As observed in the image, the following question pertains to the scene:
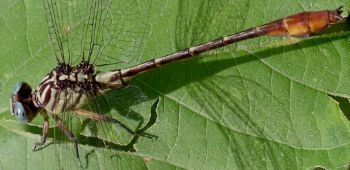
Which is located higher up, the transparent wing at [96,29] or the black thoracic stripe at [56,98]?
the transparent wing at [96,29]

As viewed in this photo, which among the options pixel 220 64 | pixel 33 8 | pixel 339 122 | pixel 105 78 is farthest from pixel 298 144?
pixel 33 8

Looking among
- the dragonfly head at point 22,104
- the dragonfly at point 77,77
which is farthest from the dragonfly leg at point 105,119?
the dragonfly head at point 22,104

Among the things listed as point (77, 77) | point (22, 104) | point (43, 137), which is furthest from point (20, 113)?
point (77, 77)

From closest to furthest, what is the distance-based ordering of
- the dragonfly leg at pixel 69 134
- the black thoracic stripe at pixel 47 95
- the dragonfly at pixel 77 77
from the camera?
the dragonfly at pixel 77 77 < the dragonfly leg at pixel 69 134 < the black thoracic stripe at pixel 47 95

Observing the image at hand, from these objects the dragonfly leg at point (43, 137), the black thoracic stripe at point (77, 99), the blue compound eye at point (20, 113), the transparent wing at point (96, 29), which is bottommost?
the dragonfly leg at point (43, 137)

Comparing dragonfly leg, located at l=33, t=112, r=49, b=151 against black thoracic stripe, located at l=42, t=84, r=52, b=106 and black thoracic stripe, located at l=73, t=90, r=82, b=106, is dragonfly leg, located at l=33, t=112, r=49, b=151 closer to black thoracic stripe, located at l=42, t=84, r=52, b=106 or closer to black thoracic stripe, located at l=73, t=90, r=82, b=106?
black thoracic stripe, located at l=42, t=84, r=52, b=106

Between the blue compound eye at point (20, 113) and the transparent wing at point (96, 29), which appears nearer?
the transparent wing at point (96, 29)

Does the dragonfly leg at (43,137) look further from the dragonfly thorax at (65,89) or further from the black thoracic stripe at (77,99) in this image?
the black thoracic stripe at (77,99)

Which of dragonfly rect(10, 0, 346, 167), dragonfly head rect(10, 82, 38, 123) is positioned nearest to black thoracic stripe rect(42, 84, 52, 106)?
dragonfly rect(10, 0, 346, 167)

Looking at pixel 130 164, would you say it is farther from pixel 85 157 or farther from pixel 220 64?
pixel 220 64
